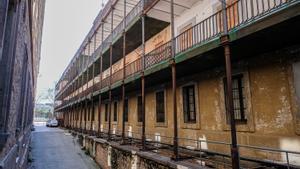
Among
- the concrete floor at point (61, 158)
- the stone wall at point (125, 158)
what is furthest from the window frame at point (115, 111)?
the concrete floor at point (61, 158)

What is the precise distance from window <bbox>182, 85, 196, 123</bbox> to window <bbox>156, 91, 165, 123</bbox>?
1901mm

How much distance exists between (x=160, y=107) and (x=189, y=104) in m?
2.49

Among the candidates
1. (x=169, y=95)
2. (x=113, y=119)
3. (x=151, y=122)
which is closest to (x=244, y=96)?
(x=169, y=95)

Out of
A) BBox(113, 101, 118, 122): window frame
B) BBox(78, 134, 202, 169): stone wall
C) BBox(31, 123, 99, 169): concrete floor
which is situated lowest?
BBox(31, 123, 99, 169): concrete floor

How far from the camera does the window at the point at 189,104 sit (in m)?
10.1

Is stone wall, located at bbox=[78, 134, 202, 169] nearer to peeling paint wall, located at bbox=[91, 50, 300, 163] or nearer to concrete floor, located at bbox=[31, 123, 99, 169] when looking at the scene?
concrete floor, located at bbox=[31, 123, 99, 169]

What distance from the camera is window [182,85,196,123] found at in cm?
1012

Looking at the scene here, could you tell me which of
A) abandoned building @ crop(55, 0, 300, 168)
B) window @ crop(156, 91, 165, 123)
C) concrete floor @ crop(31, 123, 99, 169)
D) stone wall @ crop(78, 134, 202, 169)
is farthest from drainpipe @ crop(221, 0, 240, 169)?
concrete floor @ crop(31, 123, 99, 169)

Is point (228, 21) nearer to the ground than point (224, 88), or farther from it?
farther from it

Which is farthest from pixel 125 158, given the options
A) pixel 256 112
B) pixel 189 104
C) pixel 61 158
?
pixel 61 158

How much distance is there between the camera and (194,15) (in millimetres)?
10938

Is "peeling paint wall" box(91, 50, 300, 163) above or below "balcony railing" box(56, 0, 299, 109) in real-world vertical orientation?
below

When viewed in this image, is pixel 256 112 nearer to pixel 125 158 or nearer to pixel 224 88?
pixel 224 88

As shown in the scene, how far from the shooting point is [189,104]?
10.4 meters
